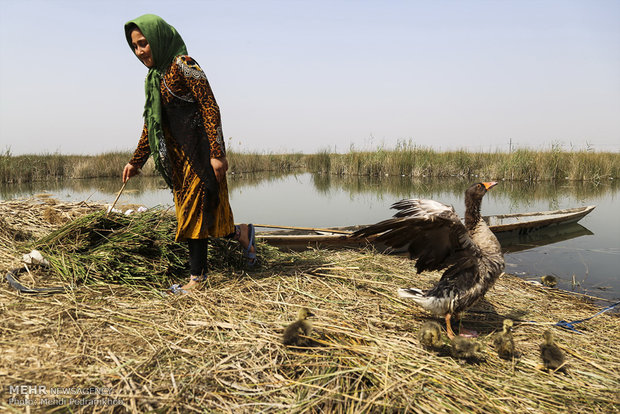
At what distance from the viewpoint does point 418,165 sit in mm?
18828

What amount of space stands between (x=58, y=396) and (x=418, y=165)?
1862 cm

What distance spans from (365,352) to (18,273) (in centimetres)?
278

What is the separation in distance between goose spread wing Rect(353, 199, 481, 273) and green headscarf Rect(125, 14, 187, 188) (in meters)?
1.68

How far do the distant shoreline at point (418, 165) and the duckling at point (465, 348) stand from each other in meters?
16.9

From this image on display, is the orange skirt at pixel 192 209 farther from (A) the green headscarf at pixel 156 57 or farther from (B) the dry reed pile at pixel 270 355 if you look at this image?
(B) the dry reed pile at pixel 270 355

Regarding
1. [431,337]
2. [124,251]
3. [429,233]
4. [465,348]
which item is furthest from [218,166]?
[465,348]

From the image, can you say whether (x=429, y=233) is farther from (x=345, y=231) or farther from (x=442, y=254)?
(x=345, y=231)

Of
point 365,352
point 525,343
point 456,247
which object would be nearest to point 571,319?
point 525,343

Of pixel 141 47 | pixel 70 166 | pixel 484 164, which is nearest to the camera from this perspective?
pixel 141 47

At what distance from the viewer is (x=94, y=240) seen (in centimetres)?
342

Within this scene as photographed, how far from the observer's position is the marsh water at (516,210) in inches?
213

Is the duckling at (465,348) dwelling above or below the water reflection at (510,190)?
below

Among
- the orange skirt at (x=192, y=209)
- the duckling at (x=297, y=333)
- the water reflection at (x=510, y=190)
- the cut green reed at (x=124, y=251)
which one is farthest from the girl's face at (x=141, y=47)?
the water reflection at (x=510, y=190)

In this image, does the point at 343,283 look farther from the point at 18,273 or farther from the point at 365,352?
the point at 18,273
